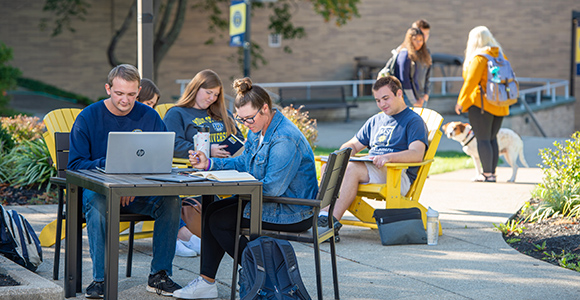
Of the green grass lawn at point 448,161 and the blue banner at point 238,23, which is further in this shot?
the blue banner at point 238,23

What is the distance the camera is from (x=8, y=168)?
328 inches

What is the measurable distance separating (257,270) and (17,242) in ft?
5.99

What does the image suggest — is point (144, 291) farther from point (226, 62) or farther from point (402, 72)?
point (226, 62)

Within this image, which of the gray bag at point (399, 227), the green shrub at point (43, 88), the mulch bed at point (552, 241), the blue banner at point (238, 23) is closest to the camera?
the mulch bed at point (552, 241)

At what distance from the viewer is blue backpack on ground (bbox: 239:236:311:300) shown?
144 inches

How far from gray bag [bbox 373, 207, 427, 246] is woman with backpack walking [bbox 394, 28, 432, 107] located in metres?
2.94

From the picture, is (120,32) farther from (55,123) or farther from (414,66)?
(55,123)

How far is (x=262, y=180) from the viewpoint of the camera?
3959 mm

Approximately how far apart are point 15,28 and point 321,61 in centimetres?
985

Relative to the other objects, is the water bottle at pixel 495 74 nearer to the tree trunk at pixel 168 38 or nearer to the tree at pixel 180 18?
the tree at pixel 180 18

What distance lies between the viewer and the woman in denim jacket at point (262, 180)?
13.0ft

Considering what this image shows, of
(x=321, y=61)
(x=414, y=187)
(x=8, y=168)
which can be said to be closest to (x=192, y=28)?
(x=321, y=61)

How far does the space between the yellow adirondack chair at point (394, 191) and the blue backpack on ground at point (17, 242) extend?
2.55 meters

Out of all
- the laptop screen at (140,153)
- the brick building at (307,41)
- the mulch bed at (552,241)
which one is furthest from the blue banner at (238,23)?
the brick building at (307,41)
